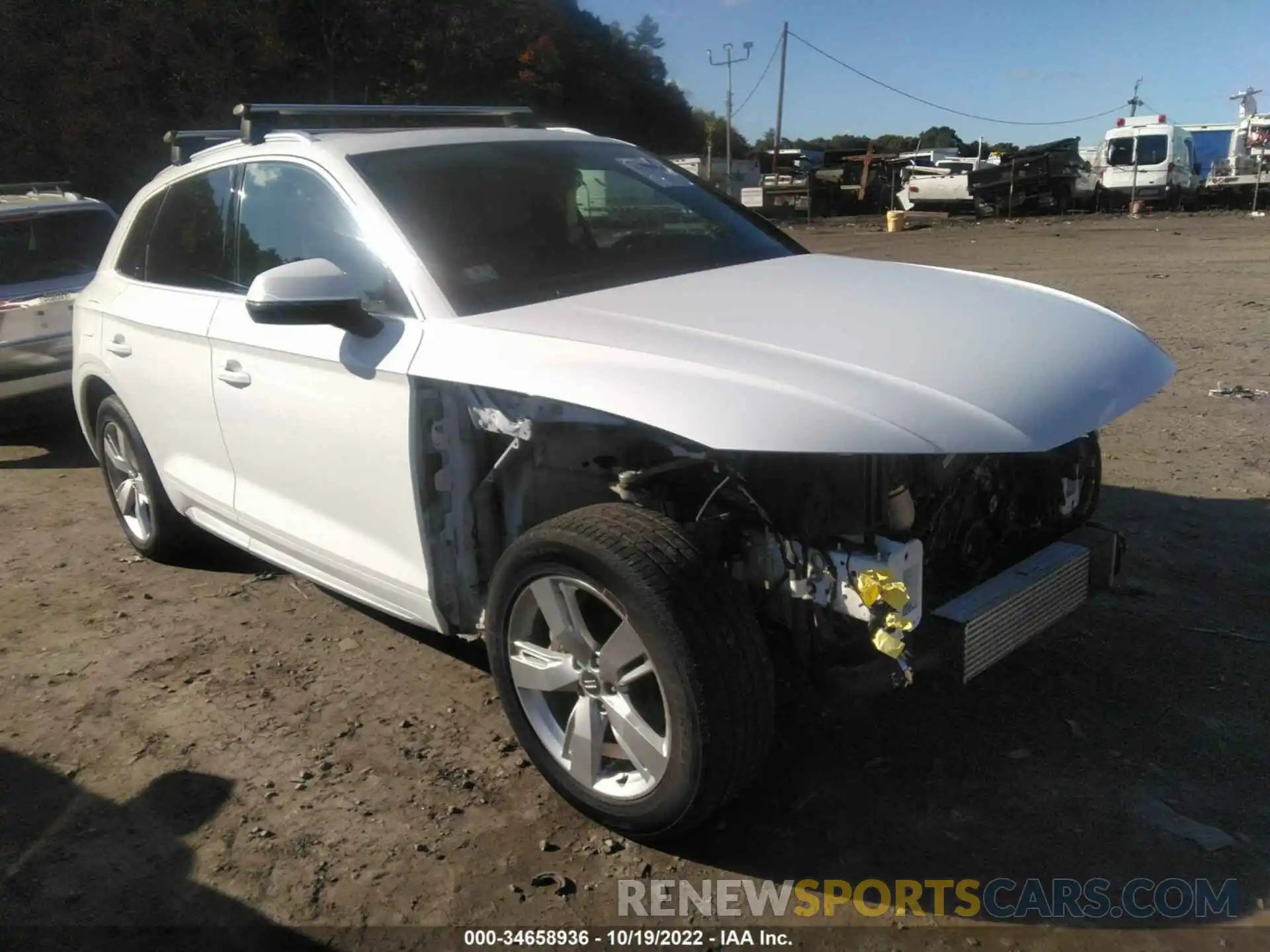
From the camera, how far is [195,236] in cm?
428

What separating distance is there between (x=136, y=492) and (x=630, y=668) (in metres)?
3.34

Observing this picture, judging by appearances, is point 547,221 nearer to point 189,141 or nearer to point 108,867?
point 189,141

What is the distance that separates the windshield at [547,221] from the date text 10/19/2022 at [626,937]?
1651mm


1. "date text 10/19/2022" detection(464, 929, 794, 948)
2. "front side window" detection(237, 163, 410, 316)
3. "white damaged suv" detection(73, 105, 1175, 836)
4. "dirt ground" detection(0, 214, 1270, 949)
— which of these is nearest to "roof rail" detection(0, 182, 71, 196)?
"dirt ground" detection(0, 214, 1270, 949)

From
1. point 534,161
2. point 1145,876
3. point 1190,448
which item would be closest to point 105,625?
point 534,161

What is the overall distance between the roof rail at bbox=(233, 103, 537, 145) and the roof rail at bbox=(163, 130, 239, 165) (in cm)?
52

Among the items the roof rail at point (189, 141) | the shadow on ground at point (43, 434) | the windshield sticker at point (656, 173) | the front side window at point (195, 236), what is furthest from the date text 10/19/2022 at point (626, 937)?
the shadow on ground at point (43, 434)

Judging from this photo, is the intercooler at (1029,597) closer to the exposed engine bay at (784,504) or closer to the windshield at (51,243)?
the exposed engine bay at (784,504)

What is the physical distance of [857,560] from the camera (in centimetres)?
245

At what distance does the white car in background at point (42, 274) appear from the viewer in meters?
7.21

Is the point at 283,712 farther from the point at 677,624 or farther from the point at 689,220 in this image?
the point at 689,220

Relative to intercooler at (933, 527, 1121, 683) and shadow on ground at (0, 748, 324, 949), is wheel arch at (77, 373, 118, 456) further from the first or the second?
intercooler at (933, 527, 1121, 683)

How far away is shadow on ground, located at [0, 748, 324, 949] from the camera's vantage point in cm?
261

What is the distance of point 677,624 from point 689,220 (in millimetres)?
1933
